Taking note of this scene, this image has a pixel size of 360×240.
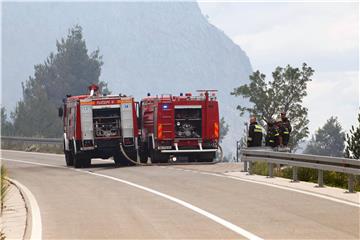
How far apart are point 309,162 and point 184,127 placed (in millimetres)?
13760

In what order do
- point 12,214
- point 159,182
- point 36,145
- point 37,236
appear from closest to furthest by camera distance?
1. point 37,236
2. point 12,214
3. point 159,182
4. point 36,145

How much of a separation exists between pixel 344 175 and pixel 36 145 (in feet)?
109

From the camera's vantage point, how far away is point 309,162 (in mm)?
19359

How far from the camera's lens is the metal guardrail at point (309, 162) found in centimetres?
1720

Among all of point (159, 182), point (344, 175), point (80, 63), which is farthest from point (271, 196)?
point (80, 63)

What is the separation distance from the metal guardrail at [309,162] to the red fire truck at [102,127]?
722 cm

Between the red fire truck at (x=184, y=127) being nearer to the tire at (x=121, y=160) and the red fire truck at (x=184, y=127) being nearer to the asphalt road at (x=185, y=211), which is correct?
the tire at (x=121, y=160)

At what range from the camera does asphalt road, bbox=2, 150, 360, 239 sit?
11895mm

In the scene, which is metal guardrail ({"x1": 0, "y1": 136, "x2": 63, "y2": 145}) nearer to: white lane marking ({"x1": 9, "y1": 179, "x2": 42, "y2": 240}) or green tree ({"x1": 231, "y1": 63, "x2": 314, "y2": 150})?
white lane marking ({"x1": 9, "y1": 179, "x2": 42, "y2": 240})

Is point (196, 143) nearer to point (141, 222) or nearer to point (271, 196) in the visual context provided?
point (271, 196)

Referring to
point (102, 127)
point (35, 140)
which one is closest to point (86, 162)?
point (102, 127)

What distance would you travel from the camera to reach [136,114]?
103 ft

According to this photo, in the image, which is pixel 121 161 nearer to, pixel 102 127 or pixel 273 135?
pixel 102 127

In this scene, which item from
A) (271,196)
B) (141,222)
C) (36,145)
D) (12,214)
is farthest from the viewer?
(36,145)
